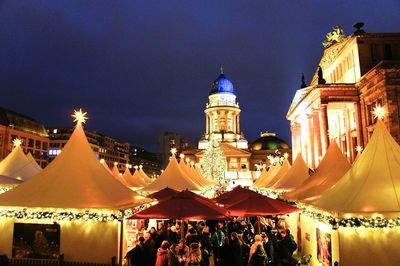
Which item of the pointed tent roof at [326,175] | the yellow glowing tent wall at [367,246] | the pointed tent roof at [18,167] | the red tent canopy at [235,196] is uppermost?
the pointed tent roof at [18,167]

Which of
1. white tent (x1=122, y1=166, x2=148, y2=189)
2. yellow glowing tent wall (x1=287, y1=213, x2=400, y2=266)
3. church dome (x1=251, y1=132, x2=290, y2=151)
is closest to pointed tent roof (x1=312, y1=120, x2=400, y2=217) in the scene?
yellow glowing tent wall (x1=287, y1=213, x2=400, y2=266)

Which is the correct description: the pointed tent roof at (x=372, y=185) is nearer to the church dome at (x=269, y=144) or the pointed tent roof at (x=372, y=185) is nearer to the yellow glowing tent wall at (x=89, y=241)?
the yellow glowing tent wall at (x=89, y=241)

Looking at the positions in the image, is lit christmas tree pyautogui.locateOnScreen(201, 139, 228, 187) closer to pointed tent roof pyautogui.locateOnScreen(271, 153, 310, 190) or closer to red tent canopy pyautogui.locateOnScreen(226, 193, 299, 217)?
pointed tent roof pyautogui.locateOnScreen(271, 153, 310, 190)

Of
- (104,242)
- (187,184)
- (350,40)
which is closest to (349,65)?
(350,40)

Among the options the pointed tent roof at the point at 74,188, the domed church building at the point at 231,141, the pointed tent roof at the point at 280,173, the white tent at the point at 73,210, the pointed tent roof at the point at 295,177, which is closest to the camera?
→ the white tent at the point at 73,210

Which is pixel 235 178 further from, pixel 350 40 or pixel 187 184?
pixel 187 184

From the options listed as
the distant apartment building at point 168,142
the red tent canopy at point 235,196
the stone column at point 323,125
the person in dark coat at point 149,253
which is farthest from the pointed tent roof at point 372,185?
the distant apartment building at point 168,142

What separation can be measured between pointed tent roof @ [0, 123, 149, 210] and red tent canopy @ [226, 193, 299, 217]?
339 centimetres

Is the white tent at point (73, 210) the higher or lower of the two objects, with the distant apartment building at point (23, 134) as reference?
lower

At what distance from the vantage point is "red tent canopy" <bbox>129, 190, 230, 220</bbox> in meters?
10.0

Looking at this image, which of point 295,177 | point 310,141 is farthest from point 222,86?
point 295,177

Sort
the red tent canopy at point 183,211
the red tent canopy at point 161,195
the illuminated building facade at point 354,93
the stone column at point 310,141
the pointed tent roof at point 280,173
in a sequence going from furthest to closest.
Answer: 1. the stone column at point 310,141
2. the illuminated building facade at point 354,93
3. the pointed tent roof at point 280,173
4. the red tent canopy at point 161,195
5. the red tent canopy at point 183,211

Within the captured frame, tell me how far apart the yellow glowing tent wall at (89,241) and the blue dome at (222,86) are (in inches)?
3695

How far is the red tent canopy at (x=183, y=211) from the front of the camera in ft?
32.8
